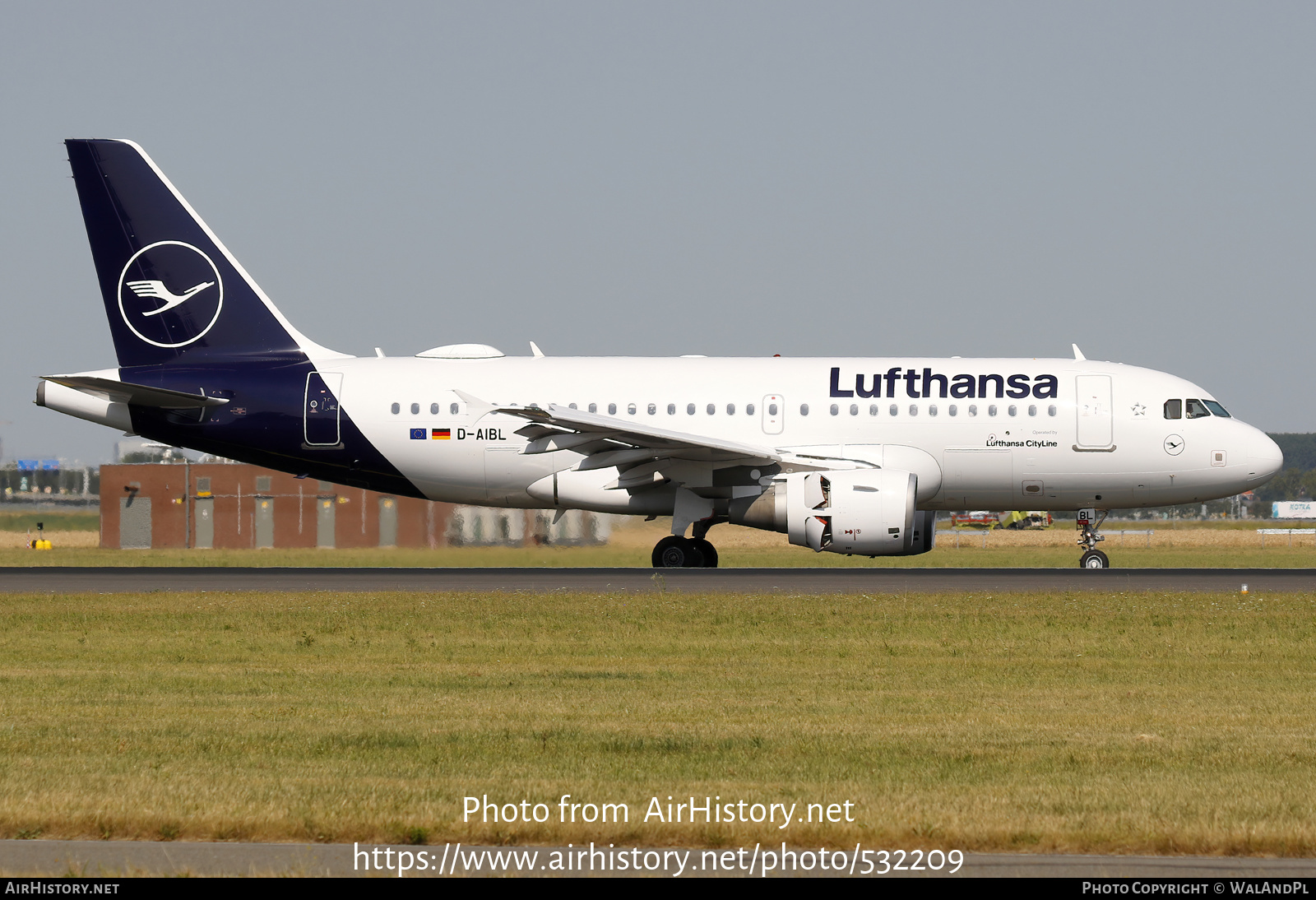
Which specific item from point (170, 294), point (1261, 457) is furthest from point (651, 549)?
point (1261, 457)

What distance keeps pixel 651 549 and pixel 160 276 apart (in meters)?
11.5

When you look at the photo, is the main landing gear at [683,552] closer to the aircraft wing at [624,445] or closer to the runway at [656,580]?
the runway at [656,580]

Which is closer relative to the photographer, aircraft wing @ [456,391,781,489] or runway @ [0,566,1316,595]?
runway @ [0,566,1316,595]

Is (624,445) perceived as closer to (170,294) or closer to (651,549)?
(651,549)

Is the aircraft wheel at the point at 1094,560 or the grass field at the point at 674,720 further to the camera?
the aircraft wheel at the point at 1094,560

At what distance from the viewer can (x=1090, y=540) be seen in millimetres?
29109

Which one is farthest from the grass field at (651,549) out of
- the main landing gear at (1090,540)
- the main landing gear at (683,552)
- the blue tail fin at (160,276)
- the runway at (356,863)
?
the runway at (356,863)

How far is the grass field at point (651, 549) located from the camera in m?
31.3

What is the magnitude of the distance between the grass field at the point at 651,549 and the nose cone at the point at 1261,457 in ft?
17.9

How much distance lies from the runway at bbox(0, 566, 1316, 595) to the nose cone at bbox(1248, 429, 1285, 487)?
2.23m

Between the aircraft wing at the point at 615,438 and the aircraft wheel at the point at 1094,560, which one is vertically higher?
the aircraft wing at the point at 615,438

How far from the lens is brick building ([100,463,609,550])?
1463 inches

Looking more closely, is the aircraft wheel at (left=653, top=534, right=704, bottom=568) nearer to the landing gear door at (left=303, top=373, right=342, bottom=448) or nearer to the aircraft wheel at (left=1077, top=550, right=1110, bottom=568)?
the landing gear door at (left=303, top=373, right=342, bottom=448)

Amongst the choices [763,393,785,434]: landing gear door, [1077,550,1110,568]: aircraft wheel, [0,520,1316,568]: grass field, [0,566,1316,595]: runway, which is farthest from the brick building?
[1077,550,1110,568]: aircraft wheel
